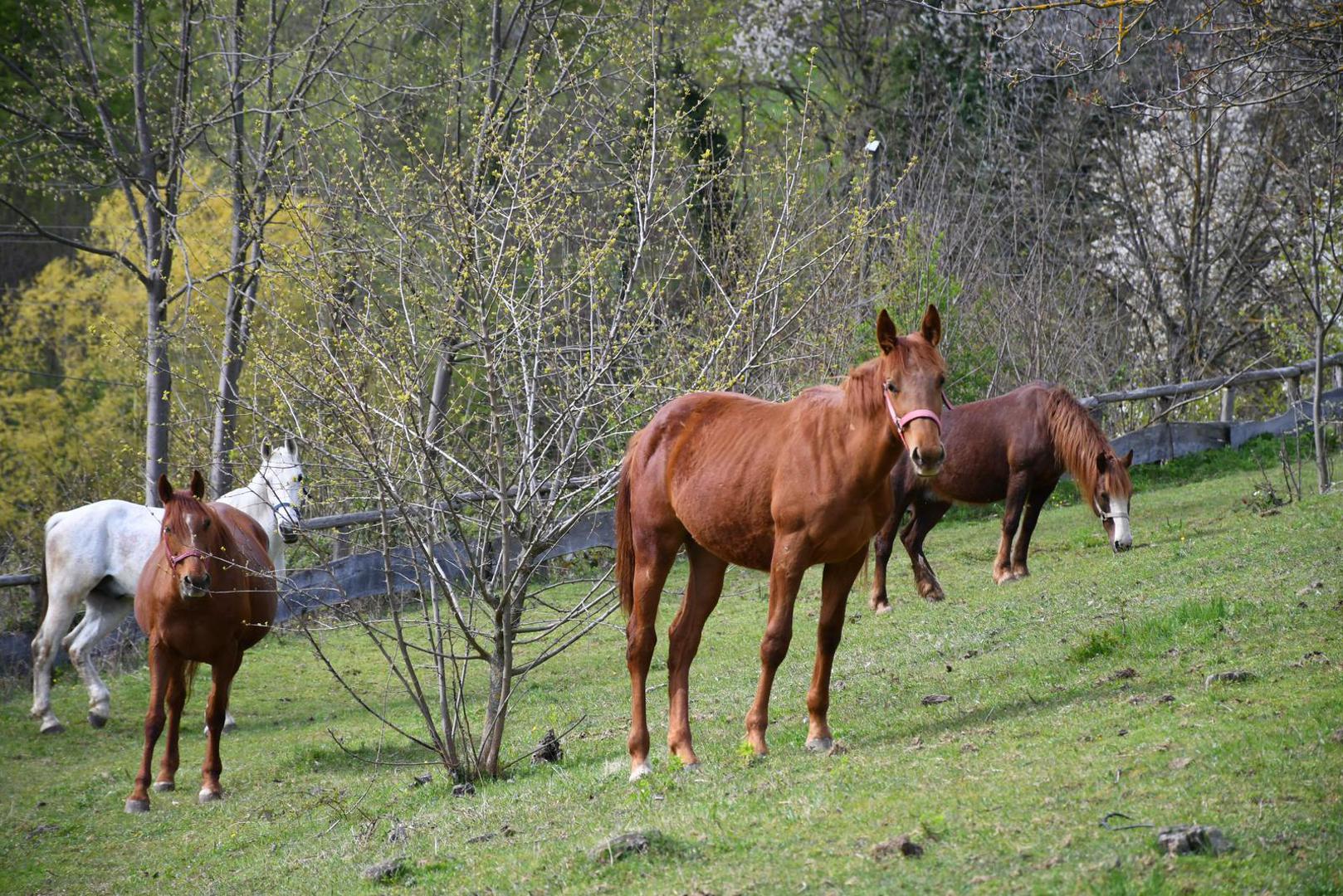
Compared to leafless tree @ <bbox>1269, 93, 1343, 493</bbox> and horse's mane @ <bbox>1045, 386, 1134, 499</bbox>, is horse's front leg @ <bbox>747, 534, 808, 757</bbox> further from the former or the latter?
leafless tree @ <bbox>1269, 93, 1343, 493</bbox>

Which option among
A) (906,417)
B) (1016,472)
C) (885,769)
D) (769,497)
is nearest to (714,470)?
(769,497)

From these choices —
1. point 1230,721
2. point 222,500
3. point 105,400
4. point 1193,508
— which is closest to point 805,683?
point 1230,721

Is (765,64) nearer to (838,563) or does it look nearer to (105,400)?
(105,400)

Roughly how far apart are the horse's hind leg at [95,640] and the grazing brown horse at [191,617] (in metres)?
2.67

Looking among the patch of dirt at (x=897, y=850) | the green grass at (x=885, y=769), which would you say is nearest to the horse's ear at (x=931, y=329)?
the green grass at (x=885, y=769)

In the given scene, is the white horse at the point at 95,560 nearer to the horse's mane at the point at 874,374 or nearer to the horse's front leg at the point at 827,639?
the horse's front leg at the point at 827,639

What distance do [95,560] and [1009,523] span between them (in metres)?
8.45

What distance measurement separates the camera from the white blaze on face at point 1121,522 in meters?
12.7

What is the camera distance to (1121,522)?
41.7 ft

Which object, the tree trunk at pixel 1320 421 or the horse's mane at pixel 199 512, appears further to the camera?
the tree trunk at pixel 1320 421

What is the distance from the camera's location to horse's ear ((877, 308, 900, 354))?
20.2ft

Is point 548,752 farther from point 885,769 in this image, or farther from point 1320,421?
point 1320,421

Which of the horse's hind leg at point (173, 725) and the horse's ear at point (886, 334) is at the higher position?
the horse's ear at point (886, 334)

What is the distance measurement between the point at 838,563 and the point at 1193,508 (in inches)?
397
